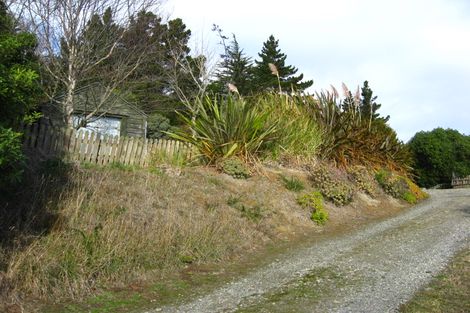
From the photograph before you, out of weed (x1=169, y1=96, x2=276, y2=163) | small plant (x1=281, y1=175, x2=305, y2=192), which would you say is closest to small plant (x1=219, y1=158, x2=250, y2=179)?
weed (x1=169, y1=96, x2=276, y2=163)

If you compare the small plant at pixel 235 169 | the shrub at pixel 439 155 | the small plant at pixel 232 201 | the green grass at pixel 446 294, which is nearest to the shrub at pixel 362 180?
the small plant at pixel 235 169

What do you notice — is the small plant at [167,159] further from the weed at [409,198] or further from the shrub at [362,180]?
the weed at [409,198]

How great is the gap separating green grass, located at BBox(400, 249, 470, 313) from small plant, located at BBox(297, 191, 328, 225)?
13.0 ft

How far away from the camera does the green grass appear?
4859mm

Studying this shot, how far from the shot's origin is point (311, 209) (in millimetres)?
10742

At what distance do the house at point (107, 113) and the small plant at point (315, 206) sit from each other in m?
10.5

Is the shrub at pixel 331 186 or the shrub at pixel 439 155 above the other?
the shrub at pixel 439 155

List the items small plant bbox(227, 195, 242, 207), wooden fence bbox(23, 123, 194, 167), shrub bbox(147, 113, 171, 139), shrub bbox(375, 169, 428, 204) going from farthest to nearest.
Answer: shrub bbox(147, 113, 171, 139)
shrub bbox(375, 169, 428, 204)
wooden fence bbox(23, 123, 194, 167)
small plant bbox(227, 195, 242, 207)

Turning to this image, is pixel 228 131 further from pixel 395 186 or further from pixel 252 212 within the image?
pixel 395 186

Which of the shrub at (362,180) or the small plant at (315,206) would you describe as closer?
the small plant at (315,206)

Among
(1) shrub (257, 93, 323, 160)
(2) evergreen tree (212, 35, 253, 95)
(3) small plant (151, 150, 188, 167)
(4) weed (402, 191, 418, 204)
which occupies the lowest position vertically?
(4) weed (402, 191, 418, 204)

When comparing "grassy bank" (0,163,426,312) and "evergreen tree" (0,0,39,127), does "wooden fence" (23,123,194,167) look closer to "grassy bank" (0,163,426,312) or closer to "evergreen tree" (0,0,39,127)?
"grassy bank" (0,163,426,312)

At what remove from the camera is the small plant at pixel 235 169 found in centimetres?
1105

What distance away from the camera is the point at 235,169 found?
11047 mm
